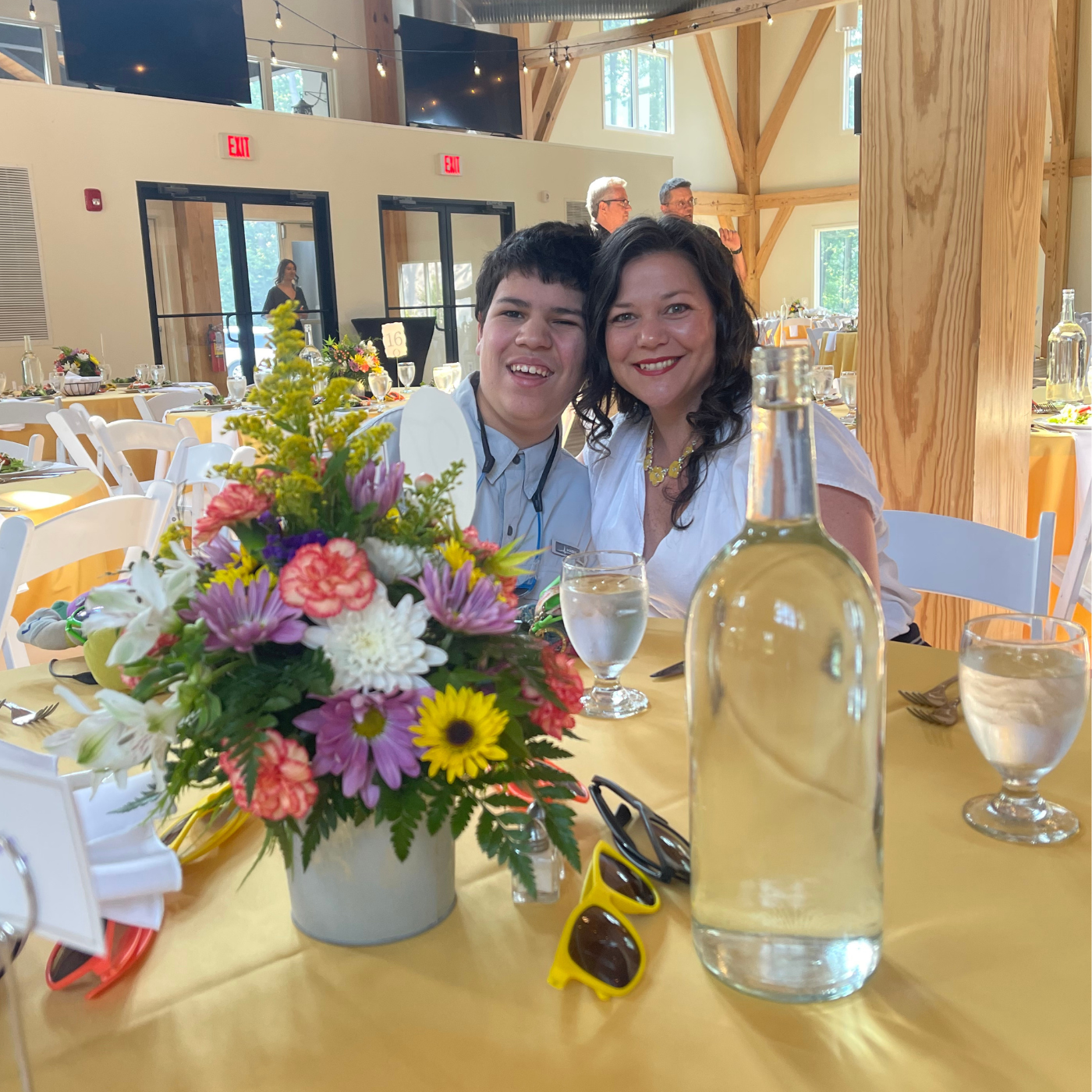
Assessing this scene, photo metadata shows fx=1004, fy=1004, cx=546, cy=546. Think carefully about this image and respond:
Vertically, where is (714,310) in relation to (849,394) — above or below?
above

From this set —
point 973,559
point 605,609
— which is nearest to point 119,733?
point 605,609

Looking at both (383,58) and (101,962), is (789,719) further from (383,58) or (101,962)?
(383,58)

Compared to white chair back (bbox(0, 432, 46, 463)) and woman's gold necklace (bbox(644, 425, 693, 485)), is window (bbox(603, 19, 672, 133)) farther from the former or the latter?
woman's gold necklace (bbox(644, 425, 693, 485))

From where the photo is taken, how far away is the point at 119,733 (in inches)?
24.3

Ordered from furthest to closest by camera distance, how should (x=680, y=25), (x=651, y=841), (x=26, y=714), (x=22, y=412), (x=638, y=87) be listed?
(x=638, y=87)
(x=680, y=25)
(x=22, y=412)
(x=26, y=714)
(x=651, y=841)

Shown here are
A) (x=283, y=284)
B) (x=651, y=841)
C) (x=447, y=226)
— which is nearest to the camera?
(x=651, y=841)

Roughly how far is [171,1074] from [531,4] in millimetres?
10962

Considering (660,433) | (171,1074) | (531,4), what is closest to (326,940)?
(171,1074)

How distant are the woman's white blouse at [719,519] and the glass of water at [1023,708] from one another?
0.79 m

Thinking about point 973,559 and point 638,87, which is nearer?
point 973,559

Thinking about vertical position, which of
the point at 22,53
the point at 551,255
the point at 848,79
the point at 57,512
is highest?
the point at 848,79

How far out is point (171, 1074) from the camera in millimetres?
612

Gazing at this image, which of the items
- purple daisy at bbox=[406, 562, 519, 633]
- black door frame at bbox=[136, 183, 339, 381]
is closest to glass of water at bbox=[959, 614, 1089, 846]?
purple daisy at bbox=[406, 562, 519, 633]

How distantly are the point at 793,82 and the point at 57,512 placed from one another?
47.8 feet
